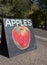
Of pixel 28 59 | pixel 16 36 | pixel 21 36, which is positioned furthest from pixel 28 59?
pixel 21 36

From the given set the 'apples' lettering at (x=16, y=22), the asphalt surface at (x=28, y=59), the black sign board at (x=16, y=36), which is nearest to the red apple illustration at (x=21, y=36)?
the black sign board at (x=16, y=36)

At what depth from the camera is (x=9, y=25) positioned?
9.62 m

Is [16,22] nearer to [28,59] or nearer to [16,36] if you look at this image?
[16,36]

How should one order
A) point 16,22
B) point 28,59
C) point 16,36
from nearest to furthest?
point 28,59 → point 16,36 → point 16,22

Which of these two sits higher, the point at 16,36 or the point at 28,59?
the point at 16,36

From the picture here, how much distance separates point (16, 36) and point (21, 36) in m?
0.32

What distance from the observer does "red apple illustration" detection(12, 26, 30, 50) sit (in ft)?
32.0

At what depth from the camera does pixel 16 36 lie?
32.4 feet

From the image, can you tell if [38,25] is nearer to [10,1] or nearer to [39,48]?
[10,1]

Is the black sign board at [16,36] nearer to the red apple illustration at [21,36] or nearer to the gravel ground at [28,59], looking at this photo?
the red apple illustration at [21,36]

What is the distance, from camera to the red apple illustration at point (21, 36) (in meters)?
9.76

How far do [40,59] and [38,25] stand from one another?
22.1 m

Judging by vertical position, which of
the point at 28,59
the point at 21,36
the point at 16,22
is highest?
the point at 16,22

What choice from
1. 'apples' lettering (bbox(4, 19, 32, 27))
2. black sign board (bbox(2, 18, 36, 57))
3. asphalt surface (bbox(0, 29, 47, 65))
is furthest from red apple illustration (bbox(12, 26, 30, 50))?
asphalt surface (bbox(0, 29, 47, 65))
